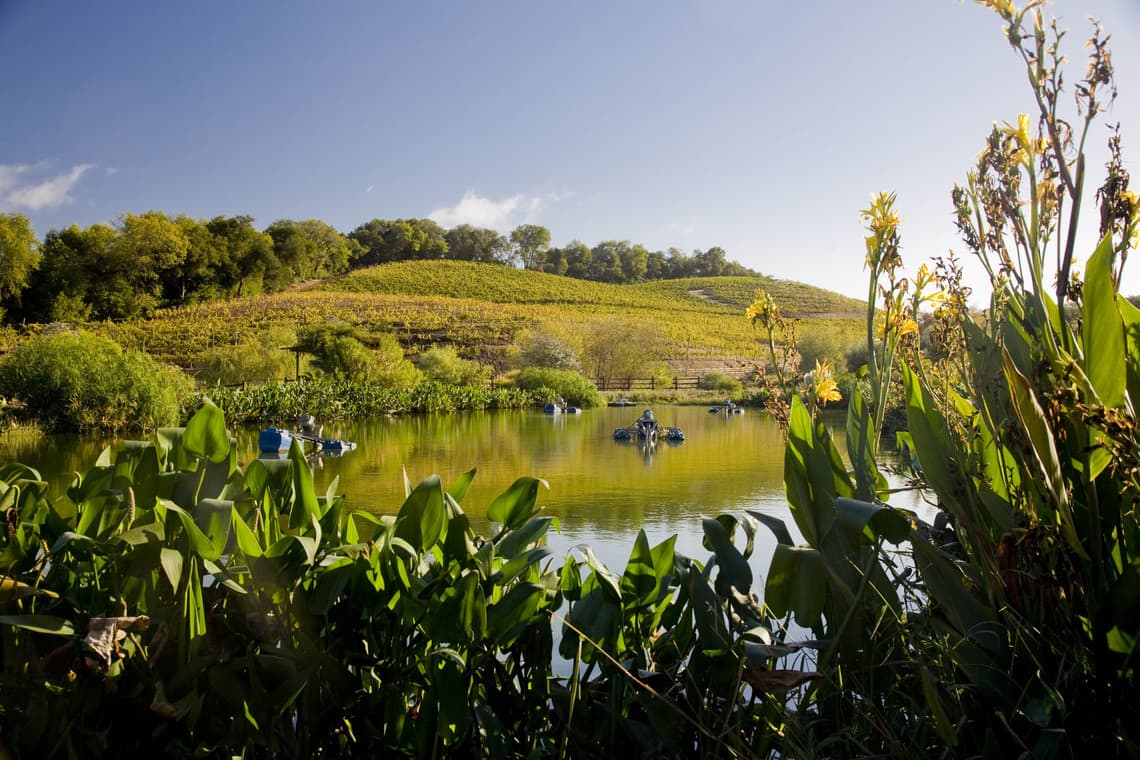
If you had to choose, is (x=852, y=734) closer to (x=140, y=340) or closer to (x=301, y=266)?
(x=140, y=340)

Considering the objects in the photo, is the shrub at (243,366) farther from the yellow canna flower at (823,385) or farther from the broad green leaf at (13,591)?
the yellow canna flower at (823,385)

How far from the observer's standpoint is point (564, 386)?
17812mm

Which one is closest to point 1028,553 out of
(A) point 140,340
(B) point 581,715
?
(B) point 581,715

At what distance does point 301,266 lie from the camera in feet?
143

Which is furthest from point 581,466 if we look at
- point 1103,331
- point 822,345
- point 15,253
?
point 15,253

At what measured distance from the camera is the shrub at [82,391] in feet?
30.8

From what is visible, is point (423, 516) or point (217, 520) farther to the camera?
point (423, 516)

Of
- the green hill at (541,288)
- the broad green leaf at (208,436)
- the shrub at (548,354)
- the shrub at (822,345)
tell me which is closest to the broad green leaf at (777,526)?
the broad green leaf at (208,436)

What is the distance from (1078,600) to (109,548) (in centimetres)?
115

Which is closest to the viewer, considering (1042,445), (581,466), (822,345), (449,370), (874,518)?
(1042,445)

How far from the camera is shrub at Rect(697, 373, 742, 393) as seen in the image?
2257 cm

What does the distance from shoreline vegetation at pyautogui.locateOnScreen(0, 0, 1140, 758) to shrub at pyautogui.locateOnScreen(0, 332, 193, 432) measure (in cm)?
965

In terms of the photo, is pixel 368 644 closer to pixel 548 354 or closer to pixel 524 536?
pixel 524 536

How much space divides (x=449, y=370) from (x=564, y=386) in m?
4.30
